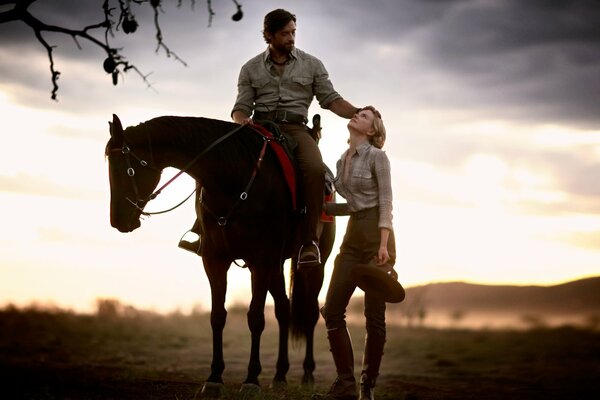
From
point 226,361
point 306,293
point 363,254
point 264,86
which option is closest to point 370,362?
point 363,254

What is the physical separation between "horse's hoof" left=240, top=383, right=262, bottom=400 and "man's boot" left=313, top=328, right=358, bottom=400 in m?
0.86

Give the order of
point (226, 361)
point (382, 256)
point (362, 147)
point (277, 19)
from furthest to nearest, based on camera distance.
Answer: point (226, 361), point (277, 19), point (362, 147), point (382, 256)

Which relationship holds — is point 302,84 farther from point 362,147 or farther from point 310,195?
point 362,147

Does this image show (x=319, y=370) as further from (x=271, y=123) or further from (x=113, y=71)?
(x=113, y=71)

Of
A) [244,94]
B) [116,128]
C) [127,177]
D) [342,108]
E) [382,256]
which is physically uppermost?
[244,94]

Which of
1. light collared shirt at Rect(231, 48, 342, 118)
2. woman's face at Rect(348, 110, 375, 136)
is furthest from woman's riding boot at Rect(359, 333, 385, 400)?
light collared shirt at Rect(231, 48, 342, 118)

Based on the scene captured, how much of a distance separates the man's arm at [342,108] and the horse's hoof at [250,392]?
3118mm

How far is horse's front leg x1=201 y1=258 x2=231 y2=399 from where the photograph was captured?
305 inches

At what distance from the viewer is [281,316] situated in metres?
9.09

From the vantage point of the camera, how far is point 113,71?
710cm

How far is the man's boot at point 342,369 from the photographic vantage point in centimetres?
683

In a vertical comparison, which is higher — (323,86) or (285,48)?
(285,48)

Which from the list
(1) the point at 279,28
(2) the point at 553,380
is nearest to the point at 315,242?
(1) the point at 279,28

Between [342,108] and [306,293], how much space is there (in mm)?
2446
